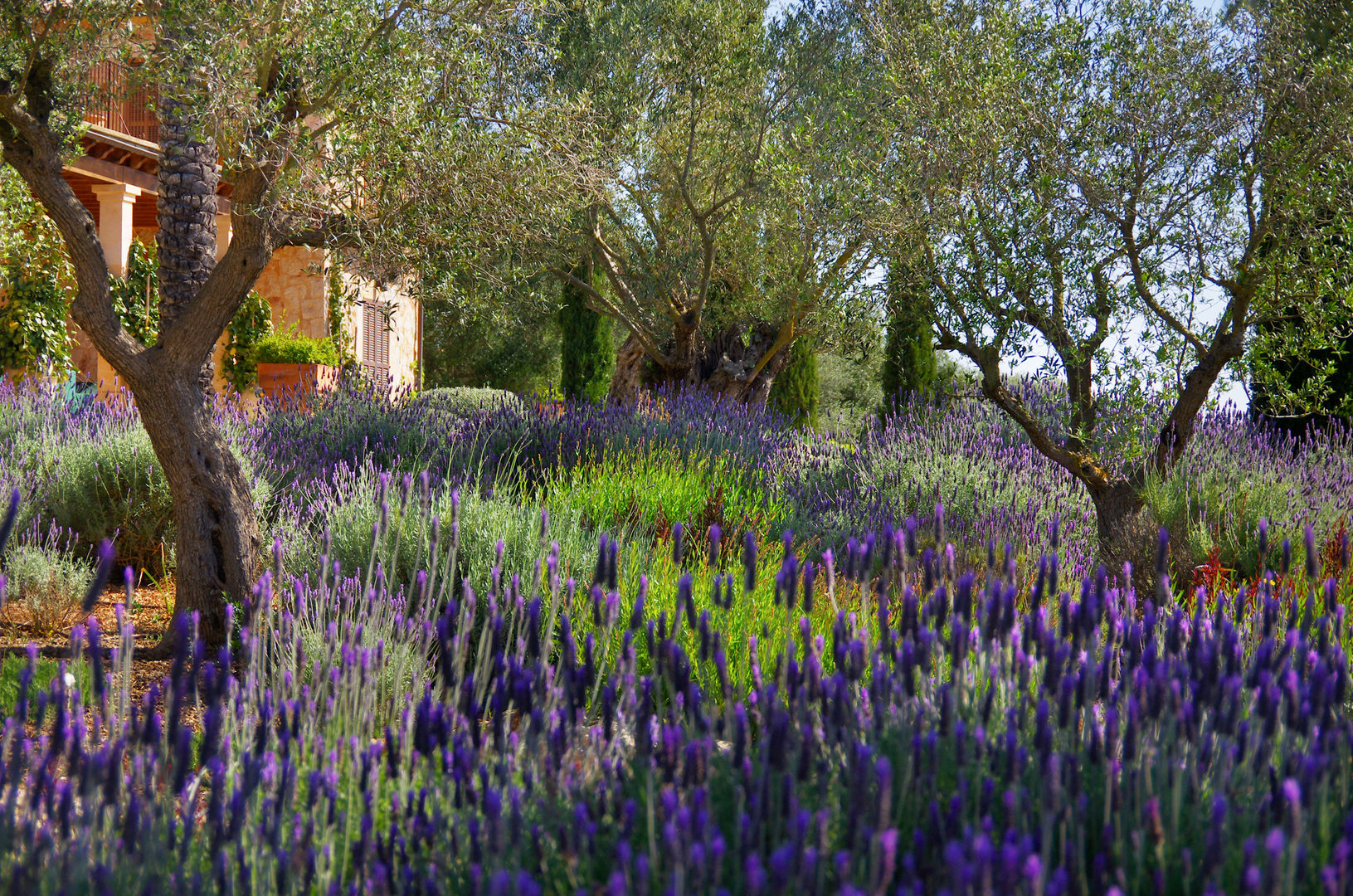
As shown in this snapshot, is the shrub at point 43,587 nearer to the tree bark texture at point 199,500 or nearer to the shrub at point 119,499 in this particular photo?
the tree bark texture at point 199,500

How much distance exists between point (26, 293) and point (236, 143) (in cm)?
963

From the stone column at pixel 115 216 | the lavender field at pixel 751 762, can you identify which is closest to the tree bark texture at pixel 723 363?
the stone column at pixel 115 216

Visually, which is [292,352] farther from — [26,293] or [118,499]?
[118,499]

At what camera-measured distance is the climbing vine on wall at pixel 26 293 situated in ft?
41.7

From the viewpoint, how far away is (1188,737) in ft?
6.13

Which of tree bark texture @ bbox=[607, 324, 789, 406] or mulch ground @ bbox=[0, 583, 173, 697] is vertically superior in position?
tree bark texture @ bbox=[607, 324, 789, 406]

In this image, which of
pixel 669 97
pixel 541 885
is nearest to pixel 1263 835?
pixel 541 885

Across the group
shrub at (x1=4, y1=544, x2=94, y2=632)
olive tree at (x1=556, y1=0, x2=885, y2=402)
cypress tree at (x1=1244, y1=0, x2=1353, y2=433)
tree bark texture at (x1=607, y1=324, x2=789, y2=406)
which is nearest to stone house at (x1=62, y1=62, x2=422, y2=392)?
olive tree at (x1=556, y1=0, x2=885, y2=402)

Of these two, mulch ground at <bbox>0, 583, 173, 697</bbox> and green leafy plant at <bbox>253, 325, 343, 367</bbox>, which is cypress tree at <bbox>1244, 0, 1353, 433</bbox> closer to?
mulch ground at <bbox>0, 583, 173, 697</bbox>

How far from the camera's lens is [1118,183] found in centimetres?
634

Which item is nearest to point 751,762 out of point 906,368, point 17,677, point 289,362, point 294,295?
point 17,677

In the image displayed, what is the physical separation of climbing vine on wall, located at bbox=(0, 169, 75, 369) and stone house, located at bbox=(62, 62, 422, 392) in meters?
0.90

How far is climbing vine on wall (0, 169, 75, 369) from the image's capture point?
12695mm

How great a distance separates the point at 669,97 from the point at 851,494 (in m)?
6.69
